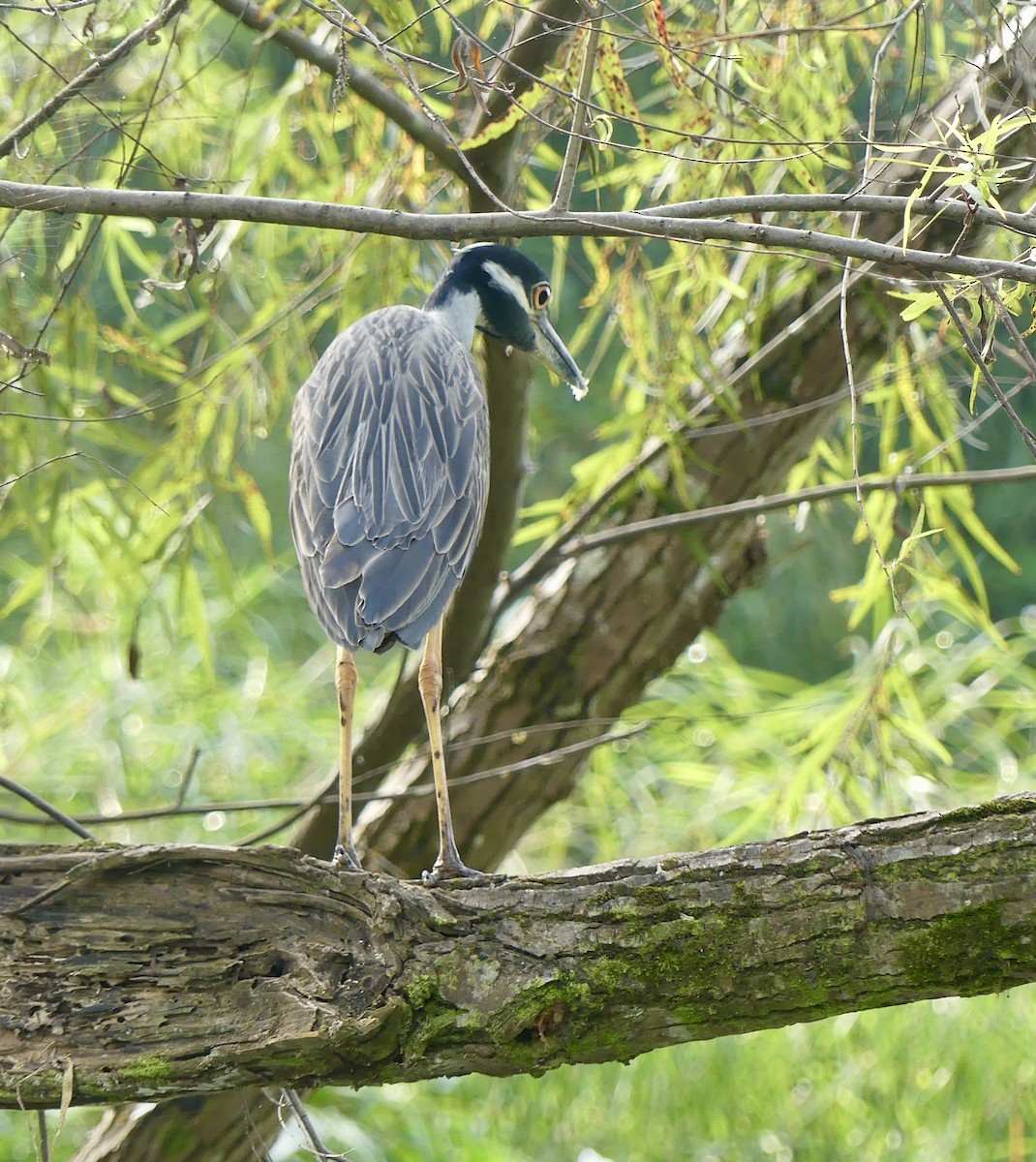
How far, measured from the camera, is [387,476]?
5.64 feet

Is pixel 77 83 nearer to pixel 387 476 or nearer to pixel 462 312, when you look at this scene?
pixel 387 476

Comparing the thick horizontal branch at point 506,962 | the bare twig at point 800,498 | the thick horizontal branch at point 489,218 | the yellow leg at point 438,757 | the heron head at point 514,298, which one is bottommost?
the thick horizontal branch at point 506,962

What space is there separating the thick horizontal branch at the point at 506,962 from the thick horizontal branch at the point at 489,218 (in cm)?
53

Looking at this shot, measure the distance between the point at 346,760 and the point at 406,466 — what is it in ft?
1.34

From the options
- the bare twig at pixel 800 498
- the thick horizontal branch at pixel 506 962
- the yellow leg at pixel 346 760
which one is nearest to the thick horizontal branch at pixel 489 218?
the thick horizontal branch at pixel 506 962

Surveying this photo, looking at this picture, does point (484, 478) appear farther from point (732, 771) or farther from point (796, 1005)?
point (732, 771)

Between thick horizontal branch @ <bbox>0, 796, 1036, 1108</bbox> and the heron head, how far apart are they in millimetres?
1049

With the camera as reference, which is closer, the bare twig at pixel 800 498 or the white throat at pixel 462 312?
the bare twig at pixel 800 498

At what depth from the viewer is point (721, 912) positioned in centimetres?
118

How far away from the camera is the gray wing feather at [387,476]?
60.8 inches

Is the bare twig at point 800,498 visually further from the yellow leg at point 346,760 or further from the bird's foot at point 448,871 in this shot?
the bird's foot at point 448,871

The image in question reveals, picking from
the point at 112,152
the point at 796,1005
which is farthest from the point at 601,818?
the point at 796,1005

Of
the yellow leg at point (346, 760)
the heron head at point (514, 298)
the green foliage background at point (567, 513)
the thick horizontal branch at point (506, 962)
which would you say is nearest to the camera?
the thick horizontal branch at point (506, 962)

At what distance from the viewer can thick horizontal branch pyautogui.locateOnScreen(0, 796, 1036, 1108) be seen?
45.0 inches
